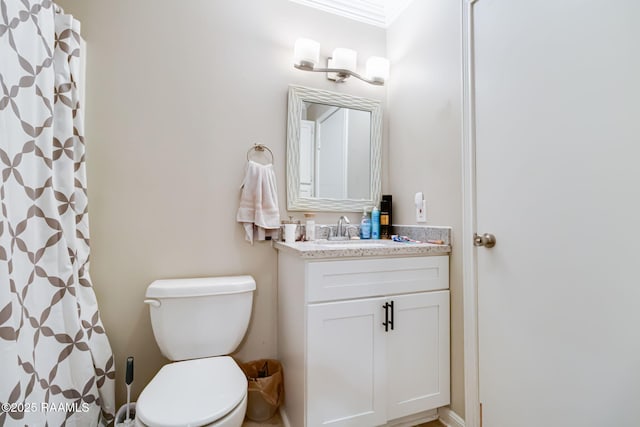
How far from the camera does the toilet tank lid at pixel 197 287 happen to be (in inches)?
51.4

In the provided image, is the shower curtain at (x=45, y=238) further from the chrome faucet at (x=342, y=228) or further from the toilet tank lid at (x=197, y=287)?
the chrome faucet at (x=342, y=228)

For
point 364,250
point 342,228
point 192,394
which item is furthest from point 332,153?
point 192,394

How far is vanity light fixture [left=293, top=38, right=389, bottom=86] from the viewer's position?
5.53 feet

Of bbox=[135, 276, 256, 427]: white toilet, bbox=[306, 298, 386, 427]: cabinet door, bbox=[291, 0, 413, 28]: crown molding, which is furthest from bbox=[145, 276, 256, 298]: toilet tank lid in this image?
bbox=[291, 0, 413, 28]: crown molding

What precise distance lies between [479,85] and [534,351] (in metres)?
1.13

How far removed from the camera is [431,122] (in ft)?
5.20

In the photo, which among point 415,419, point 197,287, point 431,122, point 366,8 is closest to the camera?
point 197,287

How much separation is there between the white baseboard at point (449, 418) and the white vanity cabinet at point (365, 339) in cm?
7

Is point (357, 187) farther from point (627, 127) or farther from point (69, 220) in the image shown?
point (69, 220)

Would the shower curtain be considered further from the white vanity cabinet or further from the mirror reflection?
the mirror reflection

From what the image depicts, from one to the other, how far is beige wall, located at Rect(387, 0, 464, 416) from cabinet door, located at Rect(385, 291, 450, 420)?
6 cm

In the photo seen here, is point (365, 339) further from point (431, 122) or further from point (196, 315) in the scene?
point (431, 122)

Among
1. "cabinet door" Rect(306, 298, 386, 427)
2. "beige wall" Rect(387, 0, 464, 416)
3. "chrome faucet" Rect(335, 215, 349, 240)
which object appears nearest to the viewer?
"cabinet door" Rect(306, 298, 386, 427)

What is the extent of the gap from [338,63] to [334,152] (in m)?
0.55
